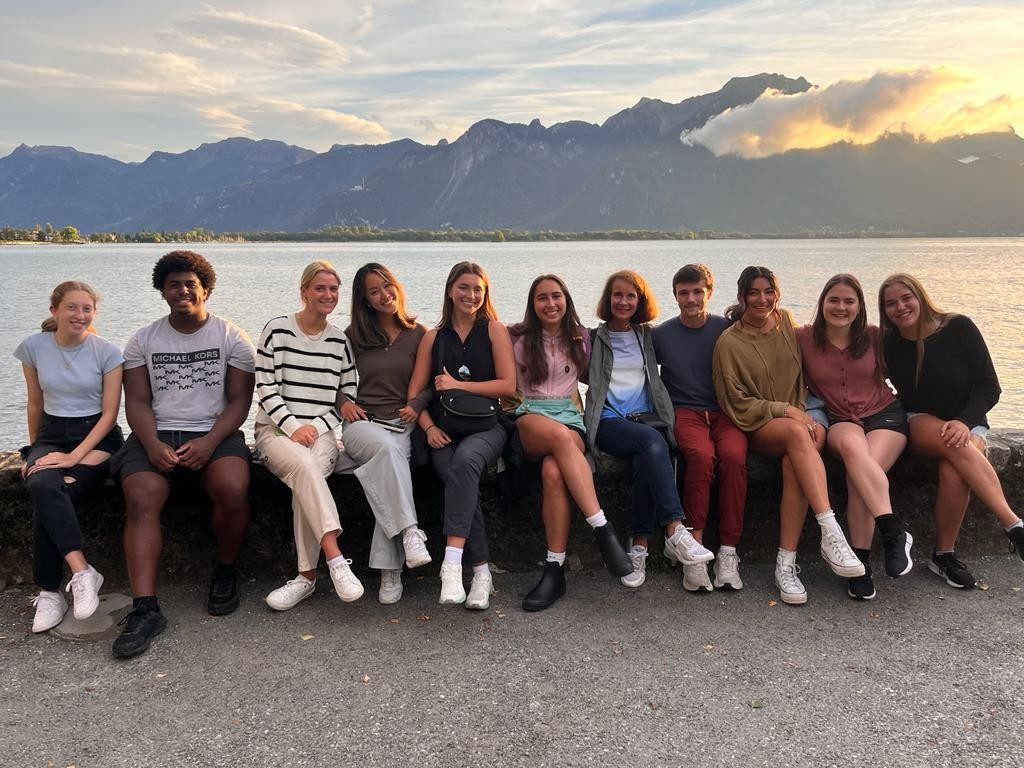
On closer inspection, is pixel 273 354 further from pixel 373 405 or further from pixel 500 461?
pixel 500 461

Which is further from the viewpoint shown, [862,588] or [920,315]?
[920,315]

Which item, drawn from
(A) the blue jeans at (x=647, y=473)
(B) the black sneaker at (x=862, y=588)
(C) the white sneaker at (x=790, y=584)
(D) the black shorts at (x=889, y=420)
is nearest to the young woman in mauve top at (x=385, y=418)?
(A) the blue jeans at (x=647, y=473)

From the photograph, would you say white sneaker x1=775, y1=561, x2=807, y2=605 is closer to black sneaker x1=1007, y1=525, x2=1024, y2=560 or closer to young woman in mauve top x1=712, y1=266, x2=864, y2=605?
young woman in mauve top x1=712, y1=266, x2=864, y2=605

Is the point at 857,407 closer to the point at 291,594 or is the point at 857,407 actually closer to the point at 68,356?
the point at 291,594

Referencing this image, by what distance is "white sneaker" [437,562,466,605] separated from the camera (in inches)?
173

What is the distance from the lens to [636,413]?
17.6 feet

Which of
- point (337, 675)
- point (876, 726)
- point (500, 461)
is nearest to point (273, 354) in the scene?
point (500, 461)

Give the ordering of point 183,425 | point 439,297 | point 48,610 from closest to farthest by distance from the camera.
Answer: point 48,610, point 183,425, point 439,297

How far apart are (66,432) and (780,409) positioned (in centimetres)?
465

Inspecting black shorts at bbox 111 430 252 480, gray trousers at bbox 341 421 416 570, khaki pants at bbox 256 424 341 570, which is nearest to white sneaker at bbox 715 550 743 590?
gray trousers at bbox 341 421 416 570

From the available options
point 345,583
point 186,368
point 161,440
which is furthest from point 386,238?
point 345,583

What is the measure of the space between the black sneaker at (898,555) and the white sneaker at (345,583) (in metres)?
3.21

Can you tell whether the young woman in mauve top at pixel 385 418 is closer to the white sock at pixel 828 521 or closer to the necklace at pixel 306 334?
the necklace at pixel 306 334

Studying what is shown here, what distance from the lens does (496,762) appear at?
125 inches
